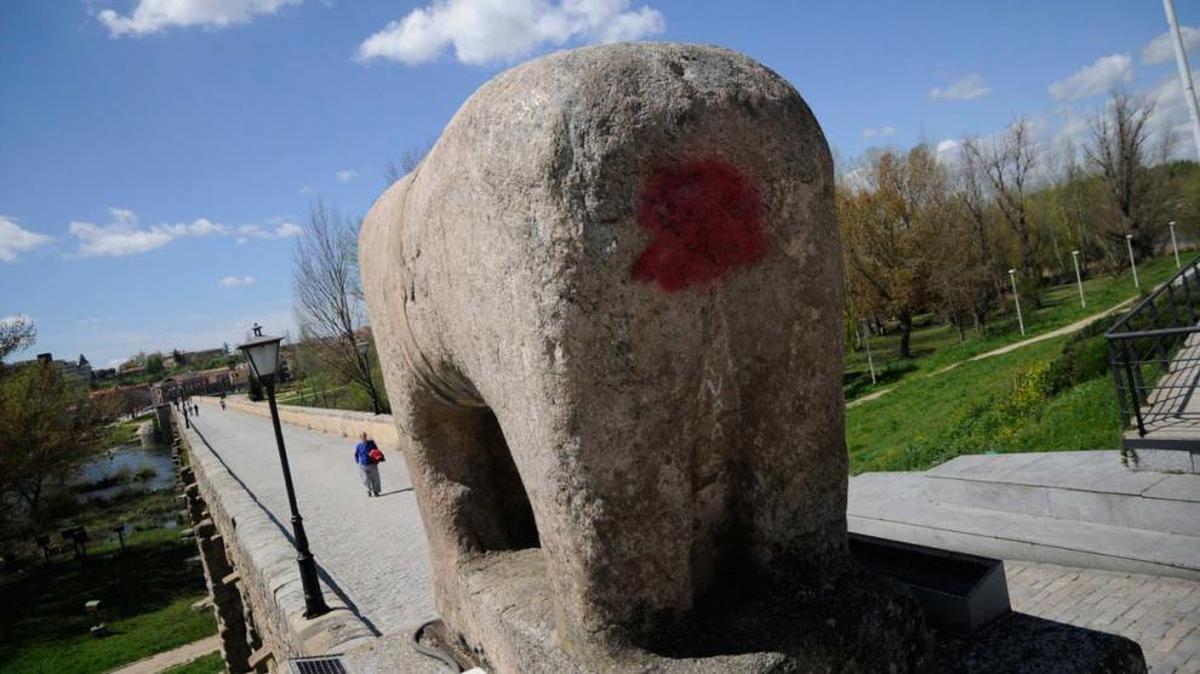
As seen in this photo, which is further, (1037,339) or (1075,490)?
(1037,339)

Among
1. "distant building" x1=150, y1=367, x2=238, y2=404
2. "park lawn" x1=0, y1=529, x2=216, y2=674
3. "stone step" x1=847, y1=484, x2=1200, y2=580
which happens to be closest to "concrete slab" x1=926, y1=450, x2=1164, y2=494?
"stone step" x1=847, y1=484, x2=1200, y2=580

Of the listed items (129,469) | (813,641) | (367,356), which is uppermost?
(367,356)

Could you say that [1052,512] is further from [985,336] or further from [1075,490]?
[985,336]

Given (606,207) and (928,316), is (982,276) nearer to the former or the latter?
(928,316)

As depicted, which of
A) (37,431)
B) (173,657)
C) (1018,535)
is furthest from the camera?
(37,431)

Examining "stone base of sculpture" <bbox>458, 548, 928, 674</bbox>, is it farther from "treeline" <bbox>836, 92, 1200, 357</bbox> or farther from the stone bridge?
"treeline" <bbox>836, 92, 1200, 357</bbox>

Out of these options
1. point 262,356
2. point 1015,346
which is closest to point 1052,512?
point 262,356

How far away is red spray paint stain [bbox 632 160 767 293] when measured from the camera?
1.65 metres

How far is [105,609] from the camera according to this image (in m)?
19.0

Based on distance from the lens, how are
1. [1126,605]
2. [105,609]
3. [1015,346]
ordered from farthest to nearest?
[105,609] < [1015,346] < [1126,605]

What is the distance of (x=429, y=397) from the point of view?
2816 millimetres

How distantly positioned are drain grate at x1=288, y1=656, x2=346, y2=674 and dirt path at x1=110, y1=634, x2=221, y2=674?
13.4 meters

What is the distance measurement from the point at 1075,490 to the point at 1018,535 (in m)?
0.55

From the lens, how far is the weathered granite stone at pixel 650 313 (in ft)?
5.38
